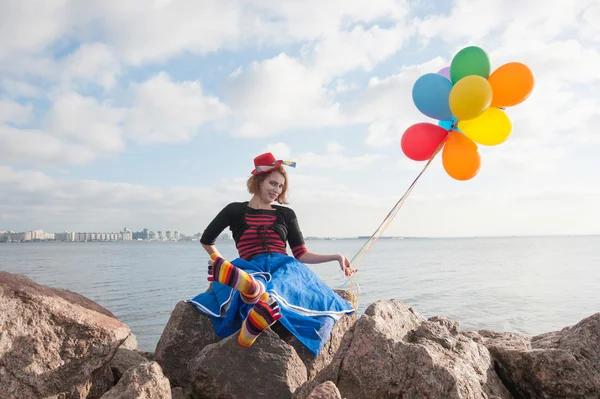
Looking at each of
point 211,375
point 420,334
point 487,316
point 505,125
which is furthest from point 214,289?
point 487,316

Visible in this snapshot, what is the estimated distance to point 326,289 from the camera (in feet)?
14.6

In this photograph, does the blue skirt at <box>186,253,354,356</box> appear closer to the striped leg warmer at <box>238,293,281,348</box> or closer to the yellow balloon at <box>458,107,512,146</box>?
the striped leg warmer at <box>238,293,281,348</box>

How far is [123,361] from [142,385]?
5.16ft

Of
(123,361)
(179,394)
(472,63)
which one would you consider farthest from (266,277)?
(472,63)

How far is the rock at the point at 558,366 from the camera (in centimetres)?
315

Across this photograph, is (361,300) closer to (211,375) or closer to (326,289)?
(326,289)

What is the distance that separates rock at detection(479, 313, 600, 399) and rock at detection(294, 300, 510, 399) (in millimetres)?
165

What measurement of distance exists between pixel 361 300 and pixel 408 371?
1075 cm

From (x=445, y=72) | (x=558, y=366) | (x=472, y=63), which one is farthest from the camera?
(x=445, y=72)

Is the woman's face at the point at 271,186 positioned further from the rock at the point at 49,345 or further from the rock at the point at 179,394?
the rock at the point at 179,394

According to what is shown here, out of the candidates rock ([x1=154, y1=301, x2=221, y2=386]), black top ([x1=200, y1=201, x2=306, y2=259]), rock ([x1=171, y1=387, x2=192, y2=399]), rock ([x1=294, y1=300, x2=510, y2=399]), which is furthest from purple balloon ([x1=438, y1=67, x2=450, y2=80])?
rock ([x1=171, y1=387, x2=192, y2=399])

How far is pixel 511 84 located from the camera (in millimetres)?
4906

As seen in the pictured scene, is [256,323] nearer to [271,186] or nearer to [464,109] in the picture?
[271,186]

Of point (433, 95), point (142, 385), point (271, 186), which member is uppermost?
point (433, 95)
